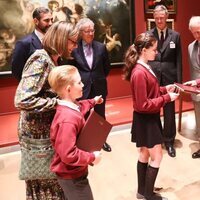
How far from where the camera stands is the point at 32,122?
1.87 m

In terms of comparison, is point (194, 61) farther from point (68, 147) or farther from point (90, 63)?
point (68, 147)

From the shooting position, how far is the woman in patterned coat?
5.73ft

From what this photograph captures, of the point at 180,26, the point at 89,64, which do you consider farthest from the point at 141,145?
the point at 180,26

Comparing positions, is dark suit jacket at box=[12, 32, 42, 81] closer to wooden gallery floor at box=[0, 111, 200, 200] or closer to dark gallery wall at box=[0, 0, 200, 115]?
wooden gallery floor at box=[0, 111, 200, 200]

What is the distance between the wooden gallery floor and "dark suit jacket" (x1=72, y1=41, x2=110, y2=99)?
33.0 inches

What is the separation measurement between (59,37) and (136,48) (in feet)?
2.70

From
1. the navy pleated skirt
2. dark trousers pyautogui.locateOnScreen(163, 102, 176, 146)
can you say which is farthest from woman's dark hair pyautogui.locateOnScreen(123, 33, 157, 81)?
dark trousers pyautogui.locateOnScreen(163, 102, 176, 146)

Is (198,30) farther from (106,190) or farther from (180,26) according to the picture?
(180,26)

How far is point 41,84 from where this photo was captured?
1777 mm

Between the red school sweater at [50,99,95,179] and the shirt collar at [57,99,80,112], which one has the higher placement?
the shirt collar at [57,99,80,112]

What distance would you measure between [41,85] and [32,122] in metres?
0.24

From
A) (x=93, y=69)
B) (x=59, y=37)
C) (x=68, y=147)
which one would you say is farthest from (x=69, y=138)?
(x=93, y=69)

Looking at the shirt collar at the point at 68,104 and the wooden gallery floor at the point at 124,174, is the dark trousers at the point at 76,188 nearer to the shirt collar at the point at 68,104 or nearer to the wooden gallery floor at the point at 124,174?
the shirt collar at the point at 68,104

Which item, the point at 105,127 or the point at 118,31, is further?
the point at 118,31
